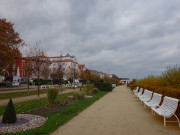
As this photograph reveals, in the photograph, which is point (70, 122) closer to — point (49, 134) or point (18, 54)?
point (49, 134)

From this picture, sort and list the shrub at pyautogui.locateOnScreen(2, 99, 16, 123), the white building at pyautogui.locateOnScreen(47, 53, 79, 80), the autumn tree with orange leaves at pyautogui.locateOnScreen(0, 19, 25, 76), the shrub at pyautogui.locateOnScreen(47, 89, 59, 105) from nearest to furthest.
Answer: the shrub at pyautogui.locateOnScreen(2, 99, 16, 123) < the shrub at pyautogui.locateOnScreen(47, 89, 59, 105) < the autumn tree with orange leaves at pyautogui.locateOnScreen(0, 19, 25, 76) < the white building at pyautogui.locateOnScreen(47, 53, 79, 80)

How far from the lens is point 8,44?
19781 mm

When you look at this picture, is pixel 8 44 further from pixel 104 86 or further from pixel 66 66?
pixel 66 66

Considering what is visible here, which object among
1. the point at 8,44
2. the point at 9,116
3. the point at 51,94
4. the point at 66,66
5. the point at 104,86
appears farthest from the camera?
the point at 66,66

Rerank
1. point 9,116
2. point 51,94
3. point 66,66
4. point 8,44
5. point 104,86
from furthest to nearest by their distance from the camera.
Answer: point 66,66, point 104,86, point 8,44, point 51,94, point 9,116

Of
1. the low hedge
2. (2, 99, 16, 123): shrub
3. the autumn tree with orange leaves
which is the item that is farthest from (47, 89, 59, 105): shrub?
the low hedge

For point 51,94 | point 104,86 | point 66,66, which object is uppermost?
point 66,66

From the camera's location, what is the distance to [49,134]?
4.43 metres

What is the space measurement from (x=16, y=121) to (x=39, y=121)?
0.82m

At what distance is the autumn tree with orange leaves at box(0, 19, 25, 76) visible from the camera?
16.7 meters

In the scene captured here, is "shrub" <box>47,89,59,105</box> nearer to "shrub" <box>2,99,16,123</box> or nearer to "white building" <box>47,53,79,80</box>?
"shrub" <box>2,99,16,123</box>

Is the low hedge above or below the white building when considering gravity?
below

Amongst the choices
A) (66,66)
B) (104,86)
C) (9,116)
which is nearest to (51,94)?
(9,116)

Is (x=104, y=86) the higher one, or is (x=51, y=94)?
(x=51, y=94)
